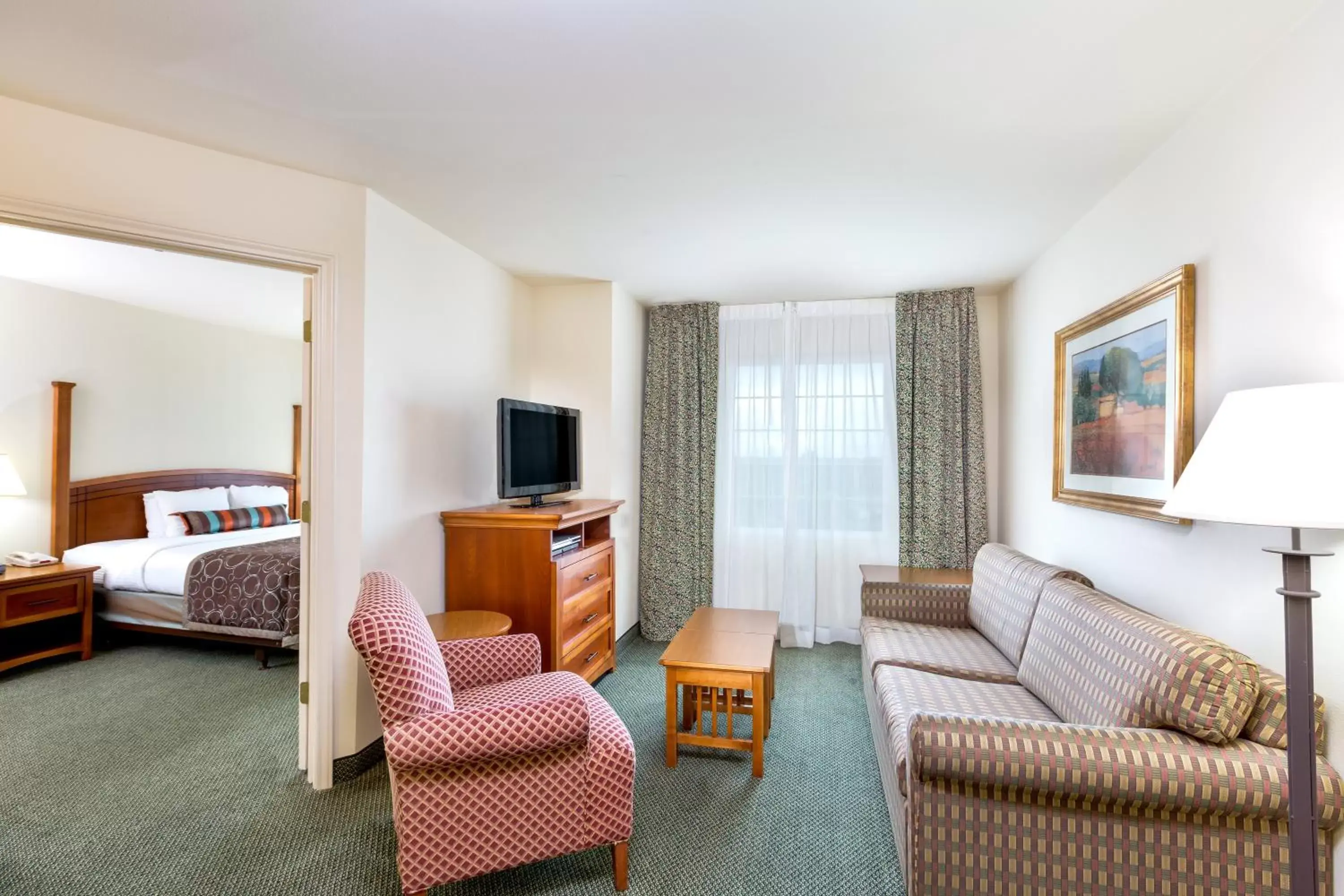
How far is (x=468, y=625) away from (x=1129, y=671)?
8.02ft

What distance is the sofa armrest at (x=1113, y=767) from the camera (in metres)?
1.38

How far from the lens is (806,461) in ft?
14.3

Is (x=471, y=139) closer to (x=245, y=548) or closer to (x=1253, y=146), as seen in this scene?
(x=1253, y=146)

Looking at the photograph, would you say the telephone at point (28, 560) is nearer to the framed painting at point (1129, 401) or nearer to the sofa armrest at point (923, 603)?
the sofa armrest at point (923, 603)

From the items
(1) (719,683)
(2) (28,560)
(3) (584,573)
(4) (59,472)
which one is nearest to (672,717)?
(1) (719,683)

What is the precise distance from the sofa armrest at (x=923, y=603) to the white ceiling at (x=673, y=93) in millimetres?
1864

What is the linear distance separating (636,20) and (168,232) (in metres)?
1.82

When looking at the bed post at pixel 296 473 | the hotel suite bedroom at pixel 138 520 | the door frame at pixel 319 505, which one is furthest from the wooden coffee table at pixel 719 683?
the bed post at pixel 296 473

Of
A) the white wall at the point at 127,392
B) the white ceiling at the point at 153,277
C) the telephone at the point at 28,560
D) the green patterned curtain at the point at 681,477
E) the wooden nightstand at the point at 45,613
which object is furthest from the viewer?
the green patterned curtain at the point at 681,477

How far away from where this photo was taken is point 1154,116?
195 centimetres

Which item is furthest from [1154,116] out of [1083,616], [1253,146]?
[1083,616]

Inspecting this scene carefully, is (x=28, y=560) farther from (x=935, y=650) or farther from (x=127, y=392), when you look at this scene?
(x=935, y=650)

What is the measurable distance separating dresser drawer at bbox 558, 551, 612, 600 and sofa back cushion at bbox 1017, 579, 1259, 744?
6.71 ft

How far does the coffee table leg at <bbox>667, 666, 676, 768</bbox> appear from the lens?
2566 millimetres
